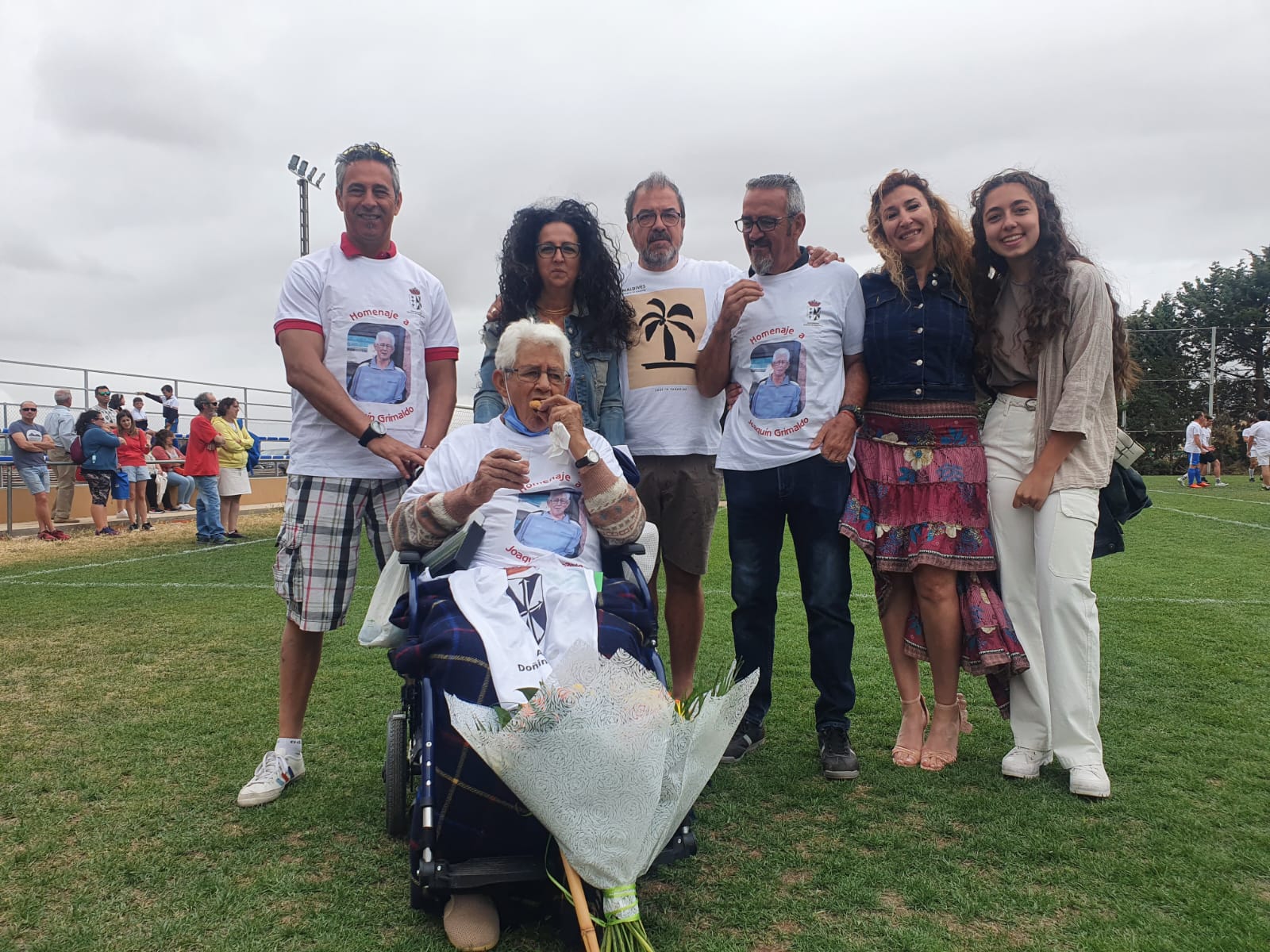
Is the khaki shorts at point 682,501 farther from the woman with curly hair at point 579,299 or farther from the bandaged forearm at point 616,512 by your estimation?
the bandaged forearm at point 616,512

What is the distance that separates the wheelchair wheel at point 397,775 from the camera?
8.46ft

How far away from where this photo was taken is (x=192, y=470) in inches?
420

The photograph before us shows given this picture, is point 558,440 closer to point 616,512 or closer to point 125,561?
point 616,512

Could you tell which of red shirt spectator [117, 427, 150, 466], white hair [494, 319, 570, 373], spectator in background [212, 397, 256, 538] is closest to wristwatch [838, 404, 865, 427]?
white hair [494, 319, 570, 373]

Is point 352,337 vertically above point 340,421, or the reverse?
point 352,337

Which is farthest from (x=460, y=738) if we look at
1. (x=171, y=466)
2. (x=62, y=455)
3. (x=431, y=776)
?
(x=171, y=466)

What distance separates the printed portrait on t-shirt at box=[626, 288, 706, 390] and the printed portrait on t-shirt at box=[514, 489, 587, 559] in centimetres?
92

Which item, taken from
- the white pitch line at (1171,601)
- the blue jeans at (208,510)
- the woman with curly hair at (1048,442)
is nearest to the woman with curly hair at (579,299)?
the woman with curly hair at (1048,442)

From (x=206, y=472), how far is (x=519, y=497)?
946 cm

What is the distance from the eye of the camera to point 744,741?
3.34 m

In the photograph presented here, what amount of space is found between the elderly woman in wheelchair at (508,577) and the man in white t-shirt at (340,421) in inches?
18.8

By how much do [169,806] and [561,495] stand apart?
168 centimetres

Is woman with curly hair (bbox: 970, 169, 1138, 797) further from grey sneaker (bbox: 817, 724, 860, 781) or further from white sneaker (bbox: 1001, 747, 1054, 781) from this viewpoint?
grey sneaker (bbox: 817, 724, 860, 781)

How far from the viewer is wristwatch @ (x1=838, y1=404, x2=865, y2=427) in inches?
124
